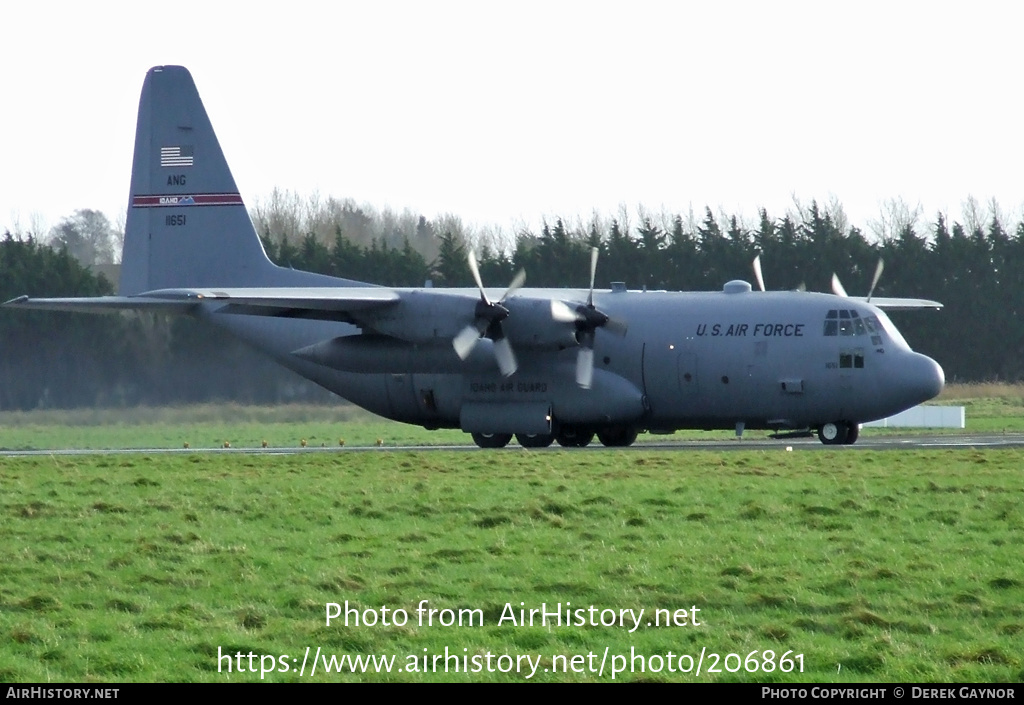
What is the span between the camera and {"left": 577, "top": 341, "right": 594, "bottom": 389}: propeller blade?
2741 centimetres

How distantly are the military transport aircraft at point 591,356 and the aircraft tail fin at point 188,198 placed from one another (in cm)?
251

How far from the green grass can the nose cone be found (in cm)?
490

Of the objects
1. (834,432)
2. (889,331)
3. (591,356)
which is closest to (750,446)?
(834,432)

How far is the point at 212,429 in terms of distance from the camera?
3716cm

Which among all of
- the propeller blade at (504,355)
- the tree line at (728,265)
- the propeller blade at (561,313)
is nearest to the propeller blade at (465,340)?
the propeller blade at (504,355)

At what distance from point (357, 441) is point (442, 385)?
6.78 m

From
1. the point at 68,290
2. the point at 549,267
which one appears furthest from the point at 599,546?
the point at 549,267

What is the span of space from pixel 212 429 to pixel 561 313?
13.8m

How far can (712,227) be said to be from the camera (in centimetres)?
6806

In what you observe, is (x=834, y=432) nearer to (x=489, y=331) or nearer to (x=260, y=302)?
(x=489, y=331)

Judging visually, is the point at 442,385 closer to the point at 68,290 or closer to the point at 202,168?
the point at 202,168

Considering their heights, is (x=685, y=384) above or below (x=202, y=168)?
below

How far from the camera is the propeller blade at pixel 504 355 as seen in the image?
2719 centimetres

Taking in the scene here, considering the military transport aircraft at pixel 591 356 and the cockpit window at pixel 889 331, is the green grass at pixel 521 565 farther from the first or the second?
the cockpit window at pixel 889 331
